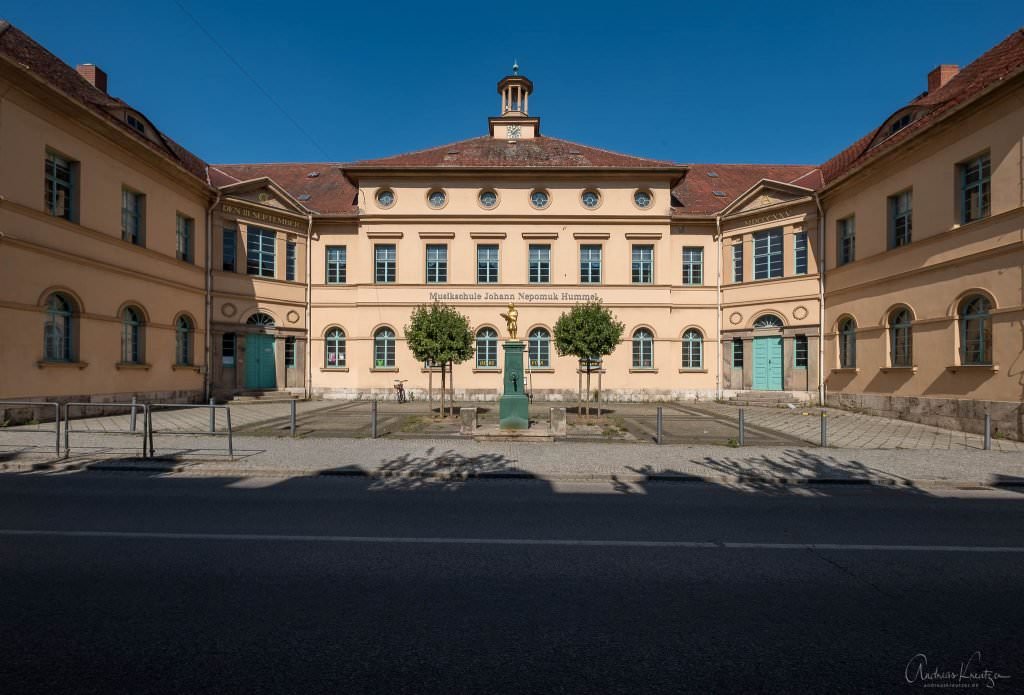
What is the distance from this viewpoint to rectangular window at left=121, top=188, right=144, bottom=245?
60.8 ft

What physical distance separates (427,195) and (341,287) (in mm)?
6386

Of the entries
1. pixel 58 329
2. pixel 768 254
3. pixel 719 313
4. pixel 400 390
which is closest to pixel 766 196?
pixel 768 254

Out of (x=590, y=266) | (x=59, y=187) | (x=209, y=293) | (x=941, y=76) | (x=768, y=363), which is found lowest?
(x=768, y=363)

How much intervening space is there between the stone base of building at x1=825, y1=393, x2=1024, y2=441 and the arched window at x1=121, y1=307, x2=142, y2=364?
27377mm

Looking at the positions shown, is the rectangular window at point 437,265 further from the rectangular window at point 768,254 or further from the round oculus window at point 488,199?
the rectangular window at point 768,254

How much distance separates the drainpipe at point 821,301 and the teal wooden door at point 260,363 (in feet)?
82.1

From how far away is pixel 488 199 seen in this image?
2494 cm

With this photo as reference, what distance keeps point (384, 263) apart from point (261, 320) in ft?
21.3

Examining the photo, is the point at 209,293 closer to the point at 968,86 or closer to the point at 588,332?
the point at 588,332

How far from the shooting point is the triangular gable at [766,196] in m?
22.5

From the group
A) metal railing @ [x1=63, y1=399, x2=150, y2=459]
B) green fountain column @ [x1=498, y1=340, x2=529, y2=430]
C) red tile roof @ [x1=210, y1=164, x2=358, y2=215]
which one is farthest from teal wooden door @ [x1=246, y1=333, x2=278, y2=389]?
green fountain column @ [x1=498, y1=340, x2=529, y2=430]

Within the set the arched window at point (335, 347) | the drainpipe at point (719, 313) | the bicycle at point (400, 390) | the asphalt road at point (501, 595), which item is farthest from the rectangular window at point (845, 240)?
the arched window at point (335, 347)

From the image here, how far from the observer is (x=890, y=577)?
4.47 metres

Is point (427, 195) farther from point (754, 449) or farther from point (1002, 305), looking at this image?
point (1002, 305)
